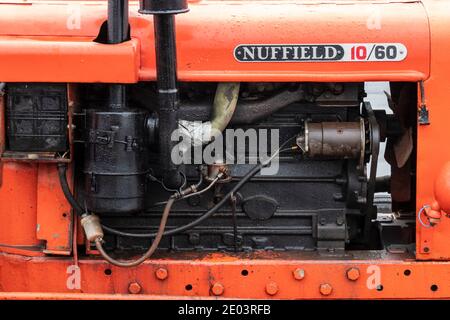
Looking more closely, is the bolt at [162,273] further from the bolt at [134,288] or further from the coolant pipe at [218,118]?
the coolant pipe at [218,118]

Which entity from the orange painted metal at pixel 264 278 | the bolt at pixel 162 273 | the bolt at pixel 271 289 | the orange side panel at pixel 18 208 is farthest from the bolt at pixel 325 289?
the orange side panel at pixel 18 208

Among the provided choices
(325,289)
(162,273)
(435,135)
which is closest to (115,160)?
(162,273)

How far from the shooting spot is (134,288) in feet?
12.4

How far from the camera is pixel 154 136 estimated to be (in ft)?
12.1

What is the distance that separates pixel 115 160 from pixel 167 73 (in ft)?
1.45

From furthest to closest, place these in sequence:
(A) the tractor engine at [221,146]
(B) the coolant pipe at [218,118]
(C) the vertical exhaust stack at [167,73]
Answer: (B) the coolant pipe at [218,118] → (A) the tractor engine at [221,146] → (C) the vertical exhaust stack at [167,73]

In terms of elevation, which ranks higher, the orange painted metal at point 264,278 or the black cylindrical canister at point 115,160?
the black cylindrical canister at point 115,160

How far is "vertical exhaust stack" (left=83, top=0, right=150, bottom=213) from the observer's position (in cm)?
358

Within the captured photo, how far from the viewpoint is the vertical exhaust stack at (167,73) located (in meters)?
3.33

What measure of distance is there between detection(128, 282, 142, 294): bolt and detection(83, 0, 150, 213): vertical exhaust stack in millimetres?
343

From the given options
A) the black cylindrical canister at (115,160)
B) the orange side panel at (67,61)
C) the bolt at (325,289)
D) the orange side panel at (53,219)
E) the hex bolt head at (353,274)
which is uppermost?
the orange side panel at (67,61)

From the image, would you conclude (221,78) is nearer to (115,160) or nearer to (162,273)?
(115,160)

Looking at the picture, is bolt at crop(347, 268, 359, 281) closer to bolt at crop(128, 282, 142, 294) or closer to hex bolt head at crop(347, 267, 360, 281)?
hex bolt head at crop(347, 267, 360, 281)

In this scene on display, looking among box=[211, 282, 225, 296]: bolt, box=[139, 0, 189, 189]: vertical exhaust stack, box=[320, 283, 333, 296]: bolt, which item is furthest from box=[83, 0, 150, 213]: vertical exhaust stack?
box=[320, 283, 333, 296]: bolt
